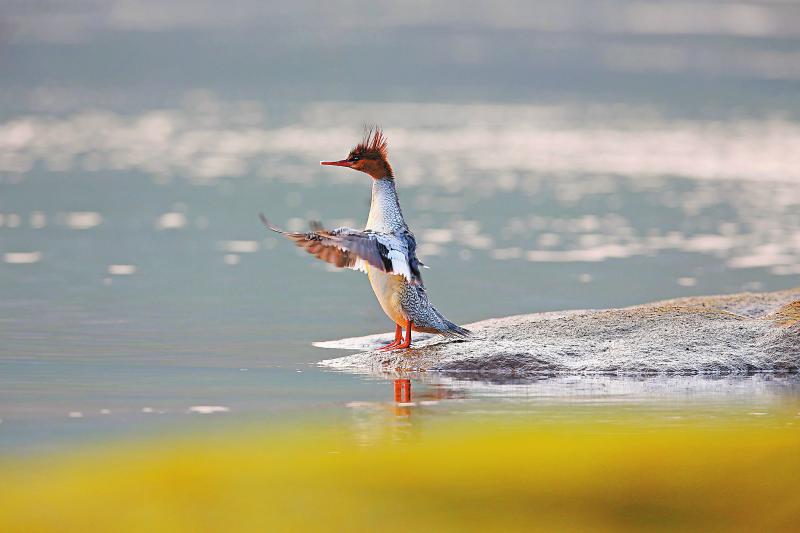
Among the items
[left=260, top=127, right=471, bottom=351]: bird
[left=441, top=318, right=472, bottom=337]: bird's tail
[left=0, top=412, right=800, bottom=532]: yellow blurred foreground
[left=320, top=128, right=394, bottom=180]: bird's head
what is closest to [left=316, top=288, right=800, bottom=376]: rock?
[left=441, top=318, right=472, bottom=337]: bird's tail

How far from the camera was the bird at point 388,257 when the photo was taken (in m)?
10.3

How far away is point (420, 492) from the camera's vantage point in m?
7.12

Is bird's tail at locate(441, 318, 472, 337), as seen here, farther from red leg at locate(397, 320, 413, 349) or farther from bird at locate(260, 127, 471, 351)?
red leg at locate(397, 320, 413, 349)

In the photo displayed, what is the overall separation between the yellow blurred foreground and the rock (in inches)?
71.4

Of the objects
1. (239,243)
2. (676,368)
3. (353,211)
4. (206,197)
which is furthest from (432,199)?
(676,368)

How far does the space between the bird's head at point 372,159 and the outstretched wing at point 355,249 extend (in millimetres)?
1071

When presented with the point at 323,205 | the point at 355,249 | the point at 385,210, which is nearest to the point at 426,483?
the point at 355,249

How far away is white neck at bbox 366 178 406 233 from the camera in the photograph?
11.0 m

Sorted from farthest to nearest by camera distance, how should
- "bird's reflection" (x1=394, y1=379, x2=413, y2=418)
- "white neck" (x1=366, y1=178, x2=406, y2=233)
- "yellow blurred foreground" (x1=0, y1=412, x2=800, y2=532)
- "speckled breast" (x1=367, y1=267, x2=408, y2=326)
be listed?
"white neck" (x1=366, y1=178, x2=406, y2=233), "speckled breast" (x1=367, y1=267, x2=408, y2=326), "bird's reflection" (x1=394, y1=379, x2=413, y2=418), "yellow blurred foreground" (x1=0, y1=412, x2=800, y2=532)

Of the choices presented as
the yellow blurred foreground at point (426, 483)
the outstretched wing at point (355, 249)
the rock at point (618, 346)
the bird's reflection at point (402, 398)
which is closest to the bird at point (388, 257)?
the outstretched wing at point (355, 249)

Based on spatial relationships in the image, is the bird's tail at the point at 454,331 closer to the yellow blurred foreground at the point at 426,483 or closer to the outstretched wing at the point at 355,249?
the outstretched wing at the point at 355,249

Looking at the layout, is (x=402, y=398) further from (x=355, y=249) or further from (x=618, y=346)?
(x=618, y=346)

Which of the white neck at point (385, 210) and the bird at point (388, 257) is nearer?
the bird at point (388, 257)

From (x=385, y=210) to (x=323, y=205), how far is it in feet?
34.8
